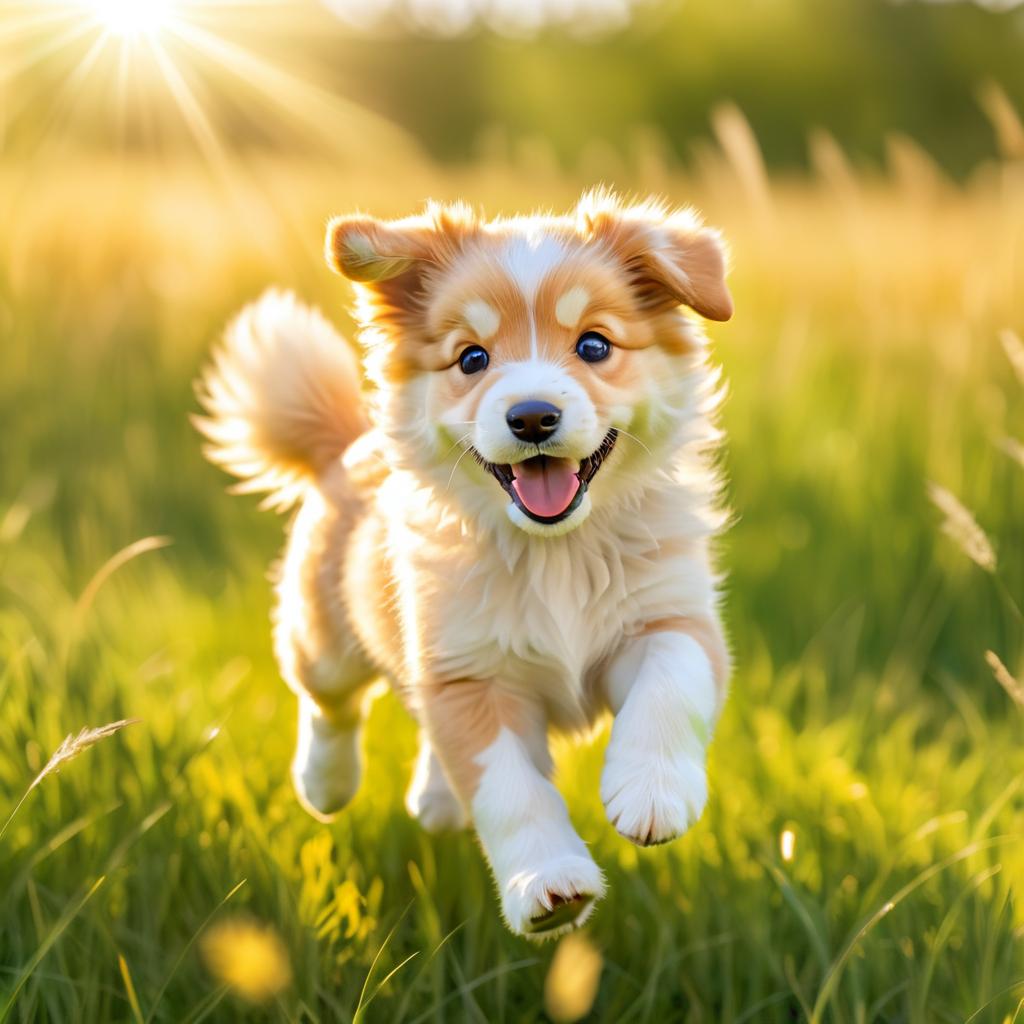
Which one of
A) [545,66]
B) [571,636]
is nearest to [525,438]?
[571,636]

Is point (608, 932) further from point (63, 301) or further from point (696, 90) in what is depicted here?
point (696, 90)

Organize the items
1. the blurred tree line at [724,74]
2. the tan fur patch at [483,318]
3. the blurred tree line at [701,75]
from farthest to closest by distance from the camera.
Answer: the blurred tree line at [724,74]
the blurred tree line at [701,75]
the tan fur patch at [483,318]

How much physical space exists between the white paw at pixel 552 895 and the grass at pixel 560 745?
10.7 inches

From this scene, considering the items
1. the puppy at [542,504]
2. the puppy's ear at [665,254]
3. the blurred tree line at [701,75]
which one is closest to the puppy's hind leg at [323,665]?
the puppy at [542,504]

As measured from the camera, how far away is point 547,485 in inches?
105

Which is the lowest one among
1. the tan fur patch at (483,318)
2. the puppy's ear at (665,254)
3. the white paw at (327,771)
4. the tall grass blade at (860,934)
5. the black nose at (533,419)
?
the tall grass blade at (860,934)

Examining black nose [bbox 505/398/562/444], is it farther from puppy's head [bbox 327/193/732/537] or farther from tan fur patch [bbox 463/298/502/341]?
tan fur patch [bbox 463/298/502/341]

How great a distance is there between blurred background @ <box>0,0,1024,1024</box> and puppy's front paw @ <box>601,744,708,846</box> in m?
0.33

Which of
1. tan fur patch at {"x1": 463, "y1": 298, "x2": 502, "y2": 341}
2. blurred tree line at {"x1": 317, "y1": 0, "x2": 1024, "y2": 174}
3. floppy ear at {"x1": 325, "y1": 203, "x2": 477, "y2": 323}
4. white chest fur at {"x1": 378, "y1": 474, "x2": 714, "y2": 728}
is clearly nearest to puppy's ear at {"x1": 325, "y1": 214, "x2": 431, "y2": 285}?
floppy ear at {"x1": 325, "y1": 203, "x2": 477, "y2": 323}

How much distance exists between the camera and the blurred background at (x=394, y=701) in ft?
9.25

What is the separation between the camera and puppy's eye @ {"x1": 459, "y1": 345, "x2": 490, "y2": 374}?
2.79 m

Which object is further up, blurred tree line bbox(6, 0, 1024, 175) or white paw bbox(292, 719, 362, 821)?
blurred tree line bbox(6, 0, 1024, 175)

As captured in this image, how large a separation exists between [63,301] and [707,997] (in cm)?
550

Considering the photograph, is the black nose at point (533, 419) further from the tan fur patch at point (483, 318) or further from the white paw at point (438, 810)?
the white paw at point (438, 810)
